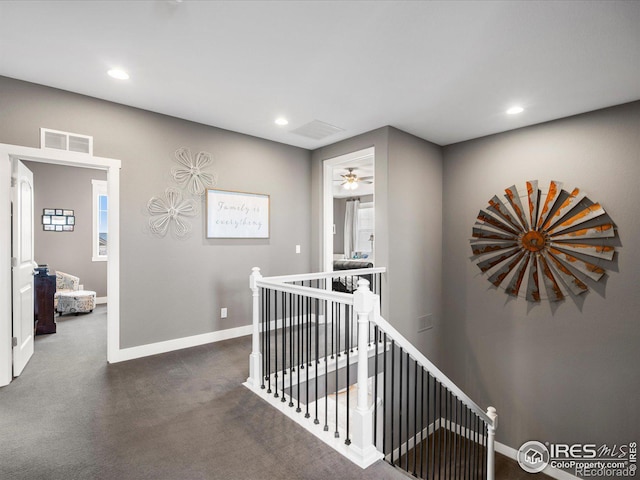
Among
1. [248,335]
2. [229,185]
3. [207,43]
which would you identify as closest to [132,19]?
[207,43]

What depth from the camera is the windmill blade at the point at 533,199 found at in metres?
3.86

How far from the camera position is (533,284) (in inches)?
153

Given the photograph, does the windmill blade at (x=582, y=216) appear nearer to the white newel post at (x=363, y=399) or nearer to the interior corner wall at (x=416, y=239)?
the interior corner wall at (x=416, y=239)

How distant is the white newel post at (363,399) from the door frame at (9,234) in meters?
2.56

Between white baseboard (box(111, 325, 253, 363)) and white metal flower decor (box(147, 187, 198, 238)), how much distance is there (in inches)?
46.4

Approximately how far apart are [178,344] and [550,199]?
4449 mm

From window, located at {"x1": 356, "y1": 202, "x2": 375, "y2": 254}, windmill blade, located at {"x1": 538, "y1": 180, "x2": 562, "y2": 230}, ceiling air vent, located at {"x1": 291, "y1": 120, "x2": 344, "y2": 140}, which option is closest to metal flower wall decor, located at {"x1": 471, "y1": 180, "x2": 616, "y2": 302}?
windmill blade, located at {"x1": 538, "y1": 180, "x2": 562, "y2": 230}

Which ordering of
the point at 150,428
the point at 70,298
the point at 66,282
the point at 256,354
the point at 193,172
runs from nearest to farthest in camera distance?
the point at 150,428 < the point at 256,354 < the point at 193,172 < the point at 70,298 < the point at 66,282

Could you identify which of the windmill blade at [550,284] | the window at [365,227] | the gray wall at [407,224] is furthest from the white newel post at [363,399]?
→ the window at [365,227]

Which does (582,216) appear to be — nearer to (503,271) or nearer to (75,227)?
(503,271)

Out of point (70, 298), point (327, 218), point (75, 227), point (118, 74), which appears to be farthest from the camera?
point (75, 227)

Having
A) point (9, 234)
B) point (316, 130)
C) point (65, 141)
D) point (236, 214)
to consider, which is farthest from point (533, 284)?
point (9, 234)

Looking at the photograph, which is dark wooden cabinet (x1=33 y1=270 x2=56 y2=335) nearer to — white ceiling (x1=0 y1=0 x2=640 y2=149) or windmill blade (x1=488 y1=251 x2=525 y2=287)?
white ceiling (x1=0 y1=0 x2=640 y2=149)

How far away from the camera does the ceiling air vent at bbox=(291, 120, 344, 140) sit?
3.93 metres
